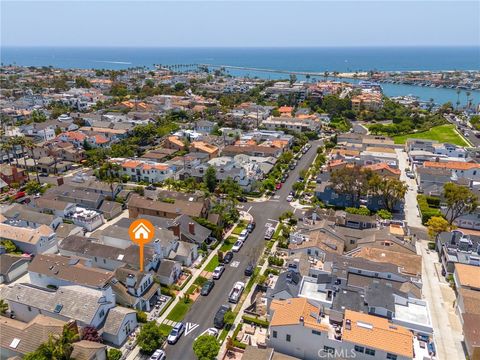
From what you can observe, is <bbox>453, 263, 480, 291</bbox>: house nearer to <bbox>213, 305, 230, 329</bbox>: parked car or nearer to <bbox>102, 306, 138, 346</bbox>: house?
<bbox>213, 305, 230, 329</bbox>: parked car

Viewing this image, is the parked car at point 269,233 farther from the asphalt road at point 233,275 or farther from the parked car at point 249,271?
the parked car at point 249,271

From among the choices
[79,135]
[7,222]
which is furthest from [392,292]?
[79,135]

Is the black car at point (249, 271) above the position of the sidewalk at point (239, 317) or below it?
above

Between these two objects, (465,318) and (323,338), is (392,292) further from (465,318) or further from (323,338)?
(323,338)

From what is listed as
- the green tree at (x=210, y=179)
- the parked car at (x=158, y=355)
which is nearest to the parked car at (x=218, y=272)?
the parked car at (x=158, y=355)

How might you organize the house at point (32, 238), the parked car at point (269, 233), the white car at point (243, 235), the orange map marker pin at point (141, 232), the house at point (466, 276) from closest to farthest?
the house at point (466, 276) → the orange map marker pin at point (141, 232) → the house at point (32, 238) → the white car at point (243, 235) → the parked car at point (269, 233)
